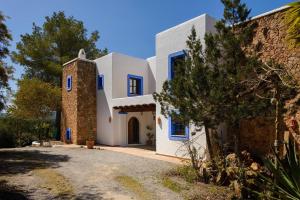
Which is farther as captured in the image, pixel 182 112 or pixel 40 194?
pixel 182 112

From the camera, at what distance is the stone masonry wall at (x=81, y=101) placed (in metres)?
19.2

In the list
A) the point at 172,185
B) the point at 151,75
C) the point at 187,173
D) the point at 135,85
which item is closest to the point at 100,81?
the point at 135,85

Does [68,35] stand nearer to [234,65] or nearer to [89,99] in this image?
[89,99]

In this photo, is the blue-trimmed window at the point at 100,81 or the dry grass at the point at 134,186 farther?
the blue-trimmed window at the point at 100,81

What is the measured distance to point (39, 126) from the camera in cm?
2083

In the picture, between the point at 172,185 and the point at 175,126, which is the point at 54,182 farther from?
the point at 175,126

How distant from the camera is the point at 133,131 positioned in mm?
20375

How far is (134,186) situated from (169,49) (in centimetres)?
817

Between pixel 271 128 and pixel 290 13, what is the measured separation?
22.8ft

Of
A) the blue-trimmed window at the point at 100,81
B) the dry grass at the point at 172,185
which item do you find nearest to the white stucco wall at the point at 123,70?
the blue-trimmed window at the point at 100,81

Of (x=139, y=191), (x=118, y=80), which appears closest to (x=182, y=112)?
(x=139, y=191)

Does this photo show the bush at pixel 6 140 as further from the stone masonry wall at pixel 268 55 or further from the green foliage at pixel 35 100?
the stone masonry wall at pixel 268 55

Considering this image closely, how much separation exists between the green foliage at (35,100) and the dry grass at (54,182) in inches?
602

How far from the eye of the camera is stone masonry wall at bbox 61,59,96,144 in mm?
19172
